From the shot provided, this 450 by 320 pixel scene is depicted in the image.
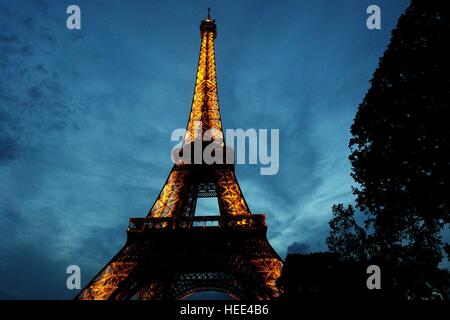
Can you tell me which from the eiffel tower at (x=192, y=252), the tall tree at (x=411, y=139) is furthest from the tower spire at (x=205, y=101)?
the tall tree at (x=411, y=139)

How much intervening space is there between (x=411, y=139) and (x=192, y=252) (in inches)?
656

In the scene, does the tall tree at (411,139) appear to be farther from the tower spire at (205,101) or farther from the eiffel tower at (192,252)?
the tower spire at (205,101)

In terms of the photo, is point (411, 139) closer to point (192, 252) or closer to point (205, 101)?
point (192, 252)

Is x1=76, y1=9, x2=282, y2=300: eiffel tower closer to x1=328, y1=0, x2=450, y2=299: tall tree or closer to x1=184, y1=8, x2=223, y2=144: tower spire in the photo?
x1=184, y1=8, x2=223, y2=144: tower spire

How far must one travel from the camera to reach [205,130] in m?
32.4

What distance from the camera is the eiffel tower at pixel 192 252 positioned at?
19539mm

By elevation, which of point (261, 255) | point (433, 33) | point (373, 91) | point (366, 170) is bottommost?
point (261, 255)

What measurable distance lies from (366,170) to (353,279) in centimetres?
378

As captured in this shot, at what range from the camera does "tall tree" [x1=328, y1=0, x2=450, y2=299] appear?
29.7ft

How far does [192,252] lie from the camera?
2230 cm

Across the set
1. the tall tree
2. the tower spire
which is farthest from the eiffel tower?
the tall tree

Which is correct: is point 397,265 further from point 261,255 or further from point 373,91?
point 261,255

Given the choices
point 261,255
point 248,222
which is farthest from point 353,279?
point 248,222
